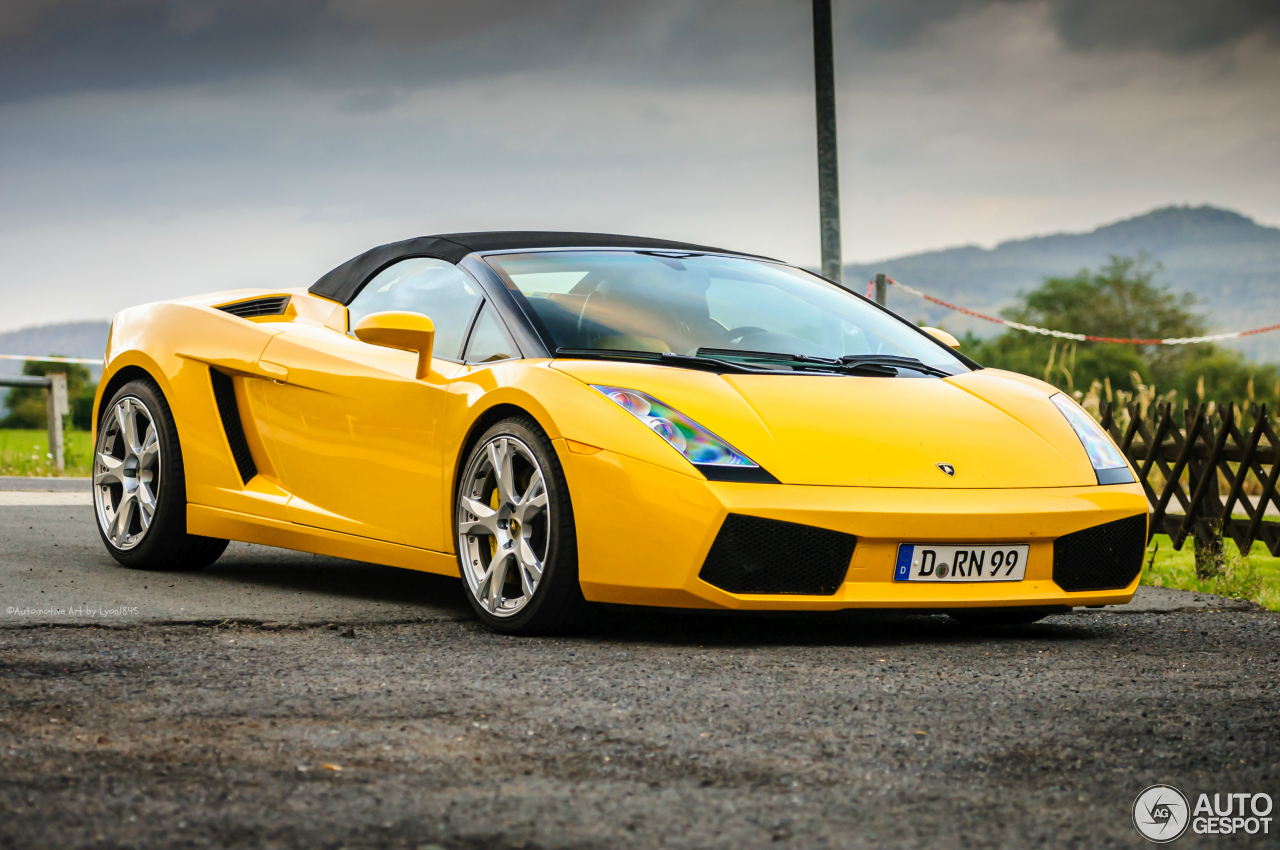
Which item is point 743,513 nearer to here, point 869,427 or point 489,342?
point 869,427

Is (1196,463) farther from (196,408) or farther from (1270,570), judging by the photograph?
(196,408)

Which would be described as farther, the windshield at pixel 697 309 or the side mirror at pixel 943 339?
the side mirror at pixel 943 339

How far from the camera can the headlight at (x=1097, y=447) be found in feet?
16.9

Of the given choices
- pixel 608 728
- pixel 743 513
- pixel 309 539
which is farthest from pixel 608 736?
pixel 309 539

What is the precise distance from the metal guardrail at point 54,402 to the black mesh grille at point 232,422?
9.14m

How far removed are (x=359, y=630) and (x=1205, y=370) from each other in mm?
63201

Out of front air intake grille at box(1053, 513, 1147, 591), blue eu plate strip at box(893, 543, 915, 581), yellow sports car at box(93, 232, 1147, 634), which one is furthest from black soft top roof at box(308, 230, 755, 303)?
front air intake grille at box(1053, 513, 1147, 591)

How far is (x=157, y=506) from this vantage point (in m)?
6.48

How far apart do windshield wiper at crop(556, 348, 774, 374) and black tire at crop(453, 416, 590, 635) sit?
332 millimetres

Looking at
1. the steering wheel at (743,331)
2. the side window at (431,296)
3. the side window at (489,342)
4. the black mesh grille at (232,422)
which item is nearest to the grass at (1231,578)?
the steering wheel at (743,331)

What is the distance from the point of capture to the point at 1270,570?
28.6 feet

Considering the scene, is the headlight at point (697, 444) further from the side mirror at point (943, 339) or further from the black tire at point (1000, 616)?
the side mirror at point (943, 339)

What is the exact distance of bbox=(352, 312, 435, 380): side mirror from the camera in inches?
207

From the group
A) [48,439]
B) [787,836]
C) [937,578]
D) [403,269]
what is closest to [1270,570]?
[937,578]
